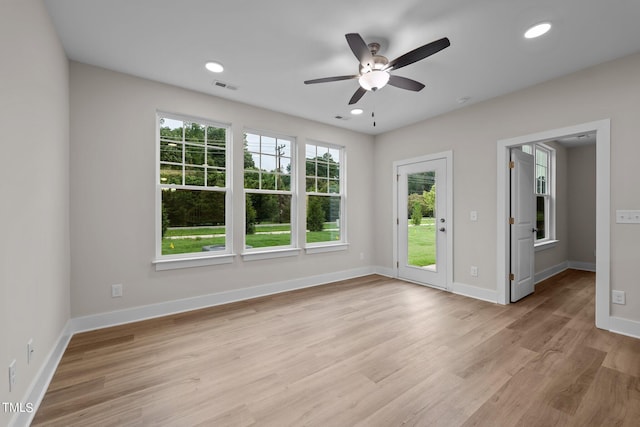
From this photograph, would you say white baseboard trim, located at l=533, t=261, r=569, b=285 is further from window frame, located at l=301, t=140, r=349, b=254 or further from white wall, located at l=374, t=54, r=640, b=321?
window frame, located at l=301, t=140, r=349, b=254

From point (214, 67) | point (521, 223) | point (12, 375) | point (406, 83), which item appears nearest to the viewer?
point (12, 375)

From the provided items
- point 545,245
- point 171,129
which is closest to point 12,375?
point 171,129

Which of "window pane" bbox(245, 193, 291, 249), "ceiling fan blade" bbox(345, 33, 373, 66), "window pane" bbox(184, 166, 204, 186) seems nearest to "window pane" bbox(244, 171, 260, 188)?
"window pane" bbox(245, 193, 291, 249)

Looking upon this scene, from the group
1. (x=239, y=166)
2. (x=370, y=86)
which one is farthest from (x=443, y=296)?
(x=239, y=166)

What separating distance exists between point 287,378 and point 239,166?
8.98 feet

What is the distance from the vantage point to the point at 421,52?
208 centimetres

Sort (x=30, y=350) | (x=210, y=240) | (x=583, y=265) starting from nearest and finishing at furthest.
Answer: (x=30, y=350) → (x=210, y=240) → (x=583, y=265)

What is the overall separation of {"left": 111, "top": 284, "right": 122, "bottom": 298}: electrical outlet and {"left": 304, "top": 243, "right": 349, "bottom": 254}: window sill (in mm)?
2474

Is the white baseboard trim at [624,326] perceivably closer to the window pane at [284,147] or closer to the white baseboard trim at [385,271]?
the white baseboard trim at [385,271]

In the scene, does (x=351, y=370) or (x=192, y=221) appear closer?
(x=351, y=370)

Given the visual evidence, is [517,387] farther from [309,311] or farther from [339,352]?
[309,311]

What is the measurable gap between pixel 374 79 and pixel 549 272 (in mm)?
5246

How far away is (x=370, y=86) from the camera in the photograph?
249 centimetres

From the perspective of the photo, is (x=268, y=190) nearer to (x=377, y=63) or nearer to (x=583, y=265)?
(x=377, y=63)
